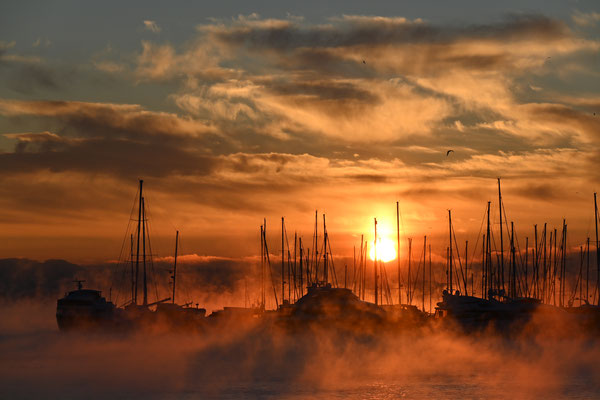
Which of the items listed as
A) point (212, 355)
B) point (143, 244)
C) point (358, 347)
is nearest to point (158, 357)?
point (212, 355)

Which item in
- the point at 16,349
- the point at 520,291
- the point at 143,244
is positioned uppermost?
the point at 143,244

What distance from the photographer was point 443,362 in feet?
381

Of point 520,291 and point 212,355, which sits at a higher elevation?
point 520,291

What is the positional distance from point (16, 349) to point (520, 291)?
302ft

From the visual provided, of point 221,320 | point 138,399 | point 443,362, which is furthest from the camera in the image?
point 221,320

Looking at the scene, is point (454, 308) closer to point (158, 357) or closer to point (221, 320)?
point (158, 357)

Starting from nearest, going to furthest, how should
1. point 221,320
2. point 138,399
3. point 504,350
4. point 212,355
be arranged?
point 138,399
point 504,350
point 212,355
point 221,320

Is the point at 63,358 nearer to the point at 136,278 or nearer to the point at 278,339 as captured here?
the point at 136,278

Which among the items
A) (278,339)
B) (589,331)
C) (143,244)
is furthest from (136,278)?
(589,331)

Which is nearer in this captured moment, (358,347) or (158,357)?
(158,357)

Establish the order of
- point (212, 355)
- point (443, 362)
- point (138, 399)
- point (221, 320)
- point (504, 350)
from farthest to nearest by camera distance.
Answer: point (221, 320) → point (212, 355) → point (504, 350) → point (443, 362) → point (138, 399)

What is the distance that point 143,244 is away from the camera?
116 meters

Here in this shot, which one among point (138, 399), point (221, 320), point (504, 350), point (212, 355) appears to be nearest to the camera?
point (138, 399)

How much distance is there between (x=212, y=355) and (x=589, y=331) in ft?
176
